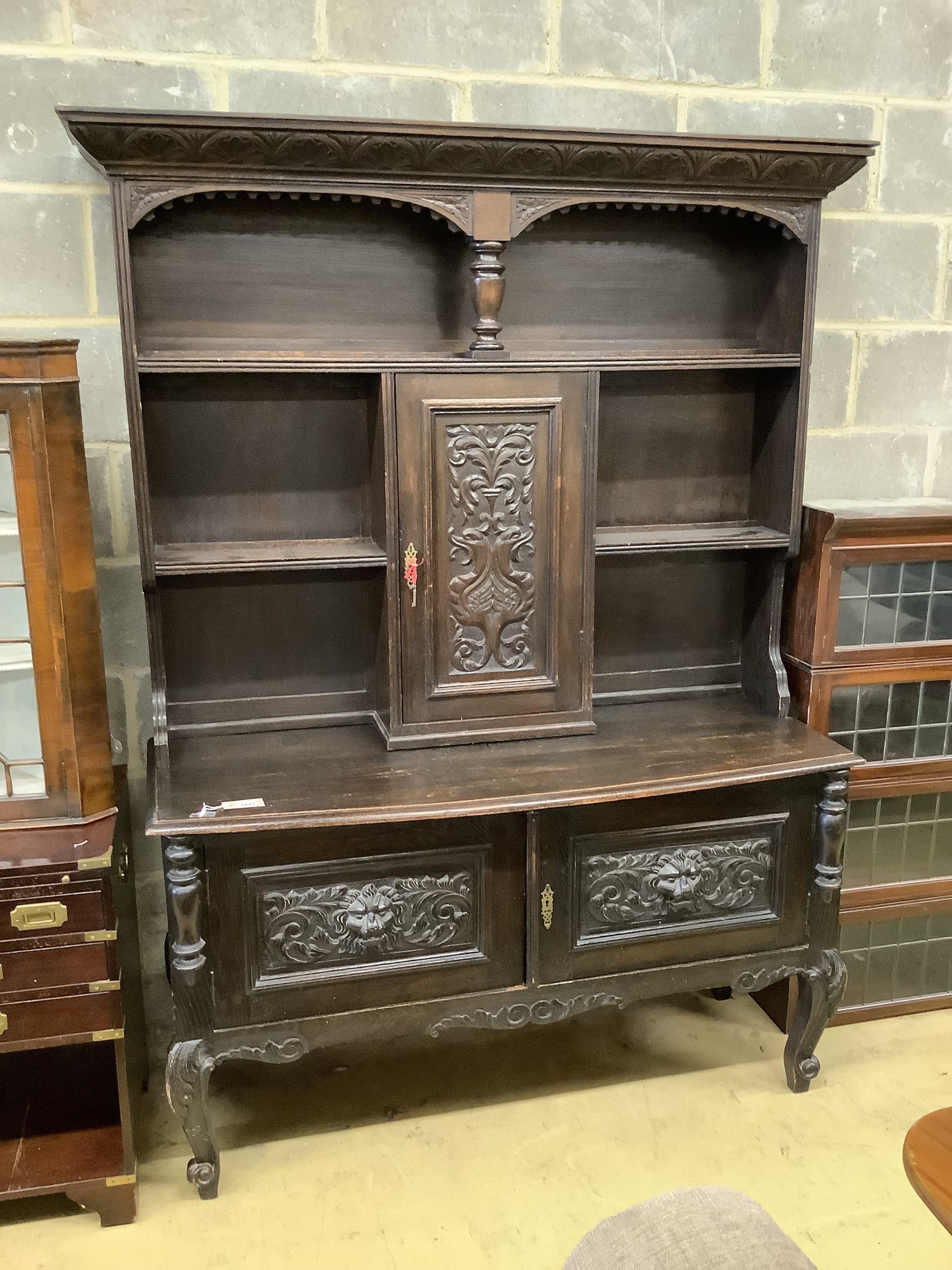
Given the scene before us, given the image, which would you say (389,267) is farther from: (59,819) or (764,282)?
(59,819)

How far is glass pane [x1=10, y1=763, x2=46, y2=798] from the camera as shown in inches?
74.4

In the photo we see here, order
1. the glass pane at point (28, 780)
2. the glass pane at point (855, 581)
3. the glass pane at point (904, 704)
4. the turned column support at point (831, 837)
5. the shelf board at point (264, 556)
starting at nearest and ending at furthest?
the glass pane at point (28, 780), the shelf board at point (264, 556), the turned column support at point (831, 837), the glass pane at point (855, 581), the glass pane at point (904, 704)

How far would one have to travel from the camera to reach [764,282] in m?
2.36

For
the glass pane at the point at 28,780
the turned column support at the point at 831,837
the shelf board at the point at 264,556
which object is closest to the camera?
the glass pane at the point at 28,780

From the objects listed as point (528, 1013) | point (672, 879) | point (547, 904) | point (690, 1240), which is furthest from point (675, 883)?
point (690, 1240)

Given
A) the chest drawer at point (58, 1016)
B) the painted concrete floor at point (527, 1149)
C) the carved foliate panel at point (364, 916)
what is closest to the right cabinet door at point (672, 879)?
the carved foliate panel at point (364, 916)

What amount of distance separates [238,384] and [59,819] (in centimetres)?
91

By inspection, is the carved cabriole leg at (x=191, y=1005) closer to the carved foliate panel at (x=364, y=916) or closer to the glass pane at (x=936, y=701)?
the carved foliate panel at (x=364, y=916)

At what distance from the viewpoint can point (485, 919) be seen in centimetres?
204

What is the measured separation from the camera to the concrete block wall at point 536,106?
81.3 inches

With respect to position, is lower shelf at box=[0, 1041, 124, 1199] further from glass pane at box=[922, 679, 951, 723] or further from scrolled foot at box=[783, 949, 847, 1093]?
glass pane at box=[922, 679, 951, 723]

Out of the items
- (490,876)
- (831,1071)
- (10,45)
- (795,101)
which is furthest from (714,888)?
(10,45)

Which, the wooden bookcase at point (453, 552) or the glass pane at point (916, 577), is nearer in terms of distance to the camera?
the wooden bookcase at point (453, 552)

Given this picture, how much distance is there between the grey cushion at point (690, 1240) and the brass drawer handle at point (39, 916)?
114cm
